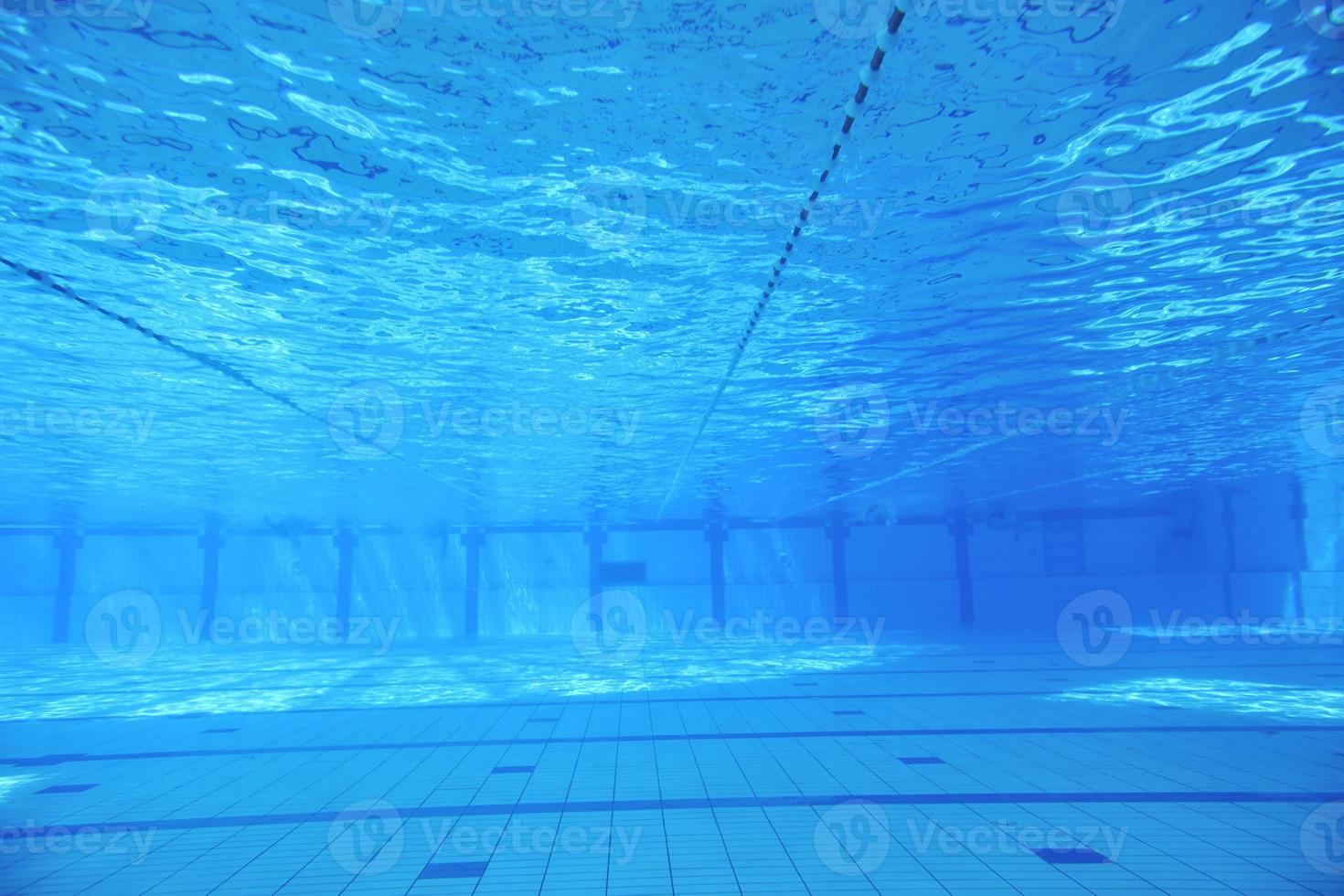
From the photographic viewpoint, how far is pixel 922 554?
27.2 metres

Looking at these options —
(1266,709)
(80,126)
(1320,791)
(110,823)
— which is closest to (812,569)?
(1266,709)

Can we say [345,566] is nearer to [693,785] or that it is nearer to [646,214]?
[693,785]

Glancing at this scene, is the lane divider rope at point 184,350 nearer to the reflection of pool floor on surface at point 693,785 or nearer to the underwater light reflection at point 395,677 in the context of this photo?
the reflection of pool floor on surface at point 693,785

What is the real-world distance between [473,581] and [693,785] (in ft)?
69.3

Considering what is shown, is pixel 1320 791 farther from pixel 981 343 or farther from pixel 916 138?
pixel 916 138

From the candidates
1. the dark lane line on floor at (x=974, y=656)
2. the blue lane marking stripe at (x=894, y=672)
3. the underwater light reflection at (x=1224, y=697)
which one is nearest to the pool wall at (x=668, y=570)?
the dark lane line on floor at (x=974, y=656)

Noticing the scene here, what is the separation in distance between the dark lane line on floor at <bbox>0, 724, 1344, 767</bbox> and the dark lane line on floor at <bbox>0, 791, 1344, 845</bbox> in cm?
253

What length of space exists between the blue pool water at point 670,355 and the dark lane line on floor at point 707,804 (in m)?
0.07

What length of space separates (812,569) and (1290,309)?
20118mm

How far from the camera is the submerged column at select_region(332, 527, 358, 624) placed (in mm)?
26875

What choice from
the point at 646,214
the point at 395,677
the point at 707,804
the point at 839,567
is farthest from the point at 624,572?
the point at 646,214

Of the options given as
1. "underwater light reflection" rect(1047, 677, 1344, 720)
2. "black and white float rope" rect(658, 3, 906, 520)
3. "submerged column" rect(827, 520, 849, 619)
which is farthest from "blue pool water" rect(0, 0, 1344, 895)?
"submerged column" rect(827, 520, 849, 619)

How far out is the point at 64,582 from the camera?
26141 mm

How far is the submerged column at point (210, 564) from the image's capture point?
2661 cm
